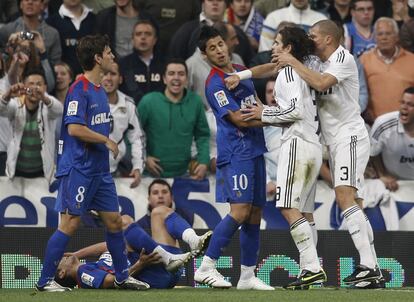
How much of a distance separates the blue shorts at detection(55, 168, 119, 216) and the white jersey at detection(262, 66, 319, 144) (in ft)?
5.08

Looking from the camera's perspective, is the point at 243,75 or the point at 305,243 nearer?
the point at 305,243

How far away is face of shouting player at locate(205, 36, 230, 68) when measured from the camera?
1215 cm

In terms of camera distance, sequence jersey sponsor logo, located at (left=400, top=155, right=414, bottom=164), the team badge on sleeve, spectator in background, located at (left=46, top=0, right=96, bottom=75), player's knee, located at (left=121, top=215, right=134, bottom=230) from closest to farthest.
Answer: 1. the team badge on sleeve
2. player's knee, located at (left=121, top=215, right=134, bottom=230)
3. jersey sponsor logo, located at (left=400, top=155, right=414, bottom=164)
4. spectator in background, located at (left=46, top=0, right=96, bottom=75)

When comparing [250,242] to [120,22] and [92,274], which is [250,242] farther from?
[120,22]

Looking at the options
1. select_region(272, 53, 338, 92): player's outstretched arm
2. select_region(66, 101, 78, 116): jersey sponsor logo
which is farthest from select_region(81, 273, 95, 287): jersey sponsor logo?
select_region(272, 53, 338, 92): player's outstretched arm

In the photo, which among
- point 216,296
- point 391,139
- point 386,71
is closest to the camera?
point 216,296

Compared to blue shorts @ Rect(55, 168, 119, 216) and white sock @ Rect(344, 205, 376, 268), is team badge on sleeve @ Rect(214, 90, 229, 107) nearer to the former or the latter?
blue shorts @ Rect(55, 168, 119, 216)

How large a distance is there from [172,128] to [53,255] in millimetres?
4275

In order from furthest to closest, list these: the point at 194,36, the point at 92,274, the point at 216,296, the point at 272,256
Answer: the point at 194,36
the point at 272,256
the point at 92,274
the point at 216,296

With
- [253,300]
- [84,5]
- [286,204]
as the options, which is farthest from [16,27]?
[253,300]

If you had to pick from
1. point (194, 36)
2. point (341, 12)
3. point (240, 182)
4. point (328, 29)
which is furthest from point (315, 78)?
point (341, 12)

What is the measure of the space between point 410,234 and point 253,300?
14.7ft

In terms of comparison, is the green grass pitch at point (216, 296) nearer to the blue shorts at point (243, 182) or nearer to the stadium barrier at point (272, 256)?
the blue shorts at point (243, 182)

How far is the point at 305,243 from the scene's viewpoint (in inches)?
450
